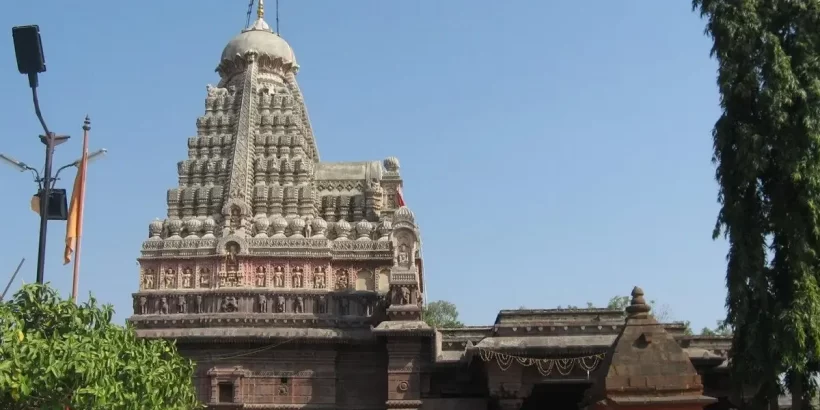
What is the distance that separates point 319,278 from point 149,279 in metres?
4.61

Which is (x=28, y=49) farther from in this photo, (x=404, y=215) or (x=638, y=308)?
(x=404, y=215)

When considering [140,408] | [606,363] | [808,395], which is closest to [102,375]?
[140,408]

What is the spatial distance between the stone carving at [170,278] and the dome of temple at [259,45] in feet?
26.3

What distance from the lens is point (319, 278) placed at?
23.6 meters

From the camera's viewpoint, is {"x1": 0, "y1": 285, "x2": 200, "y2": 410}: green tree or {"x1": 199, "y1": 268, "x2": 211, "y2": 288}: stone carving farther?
{"x1": 199, "y1": 268, "x2": 211, "y2": 288}: stone carving

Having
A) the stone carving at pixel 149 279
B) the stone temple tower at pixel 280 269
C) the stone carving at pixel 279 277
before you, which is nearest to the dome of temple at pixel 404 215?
the stone temple tower at pixel 280 269

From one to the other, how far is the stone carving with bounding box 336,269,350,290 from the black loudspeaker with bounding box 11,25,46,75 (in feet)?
42.4

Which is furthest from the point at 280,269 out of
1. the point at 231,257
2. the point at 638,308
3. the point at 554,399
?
the point at 638,308

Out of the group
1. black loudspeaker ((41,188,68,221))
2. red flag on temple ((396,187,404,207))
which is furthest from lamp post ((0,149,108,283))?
red flag on temple ((396,187,404,207))

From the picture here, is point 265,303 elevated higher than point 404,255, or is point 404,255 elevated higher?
point 404,255

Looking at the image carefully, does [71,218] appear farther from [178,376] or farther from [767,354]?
[767,354]

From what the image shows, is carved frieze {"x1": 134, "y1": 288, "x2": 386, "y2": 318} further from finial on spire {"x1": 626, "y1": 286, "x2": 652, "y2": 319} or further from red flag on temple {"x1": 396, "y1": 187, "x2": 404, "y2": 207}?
finial on spire {"x1": 626, "y1": 286, "x2": 652, "y2": 319}

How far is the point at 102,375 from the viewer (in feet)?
40.0

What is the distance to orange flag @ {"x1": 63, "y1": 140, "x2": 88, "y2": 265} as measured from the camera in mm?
15930
